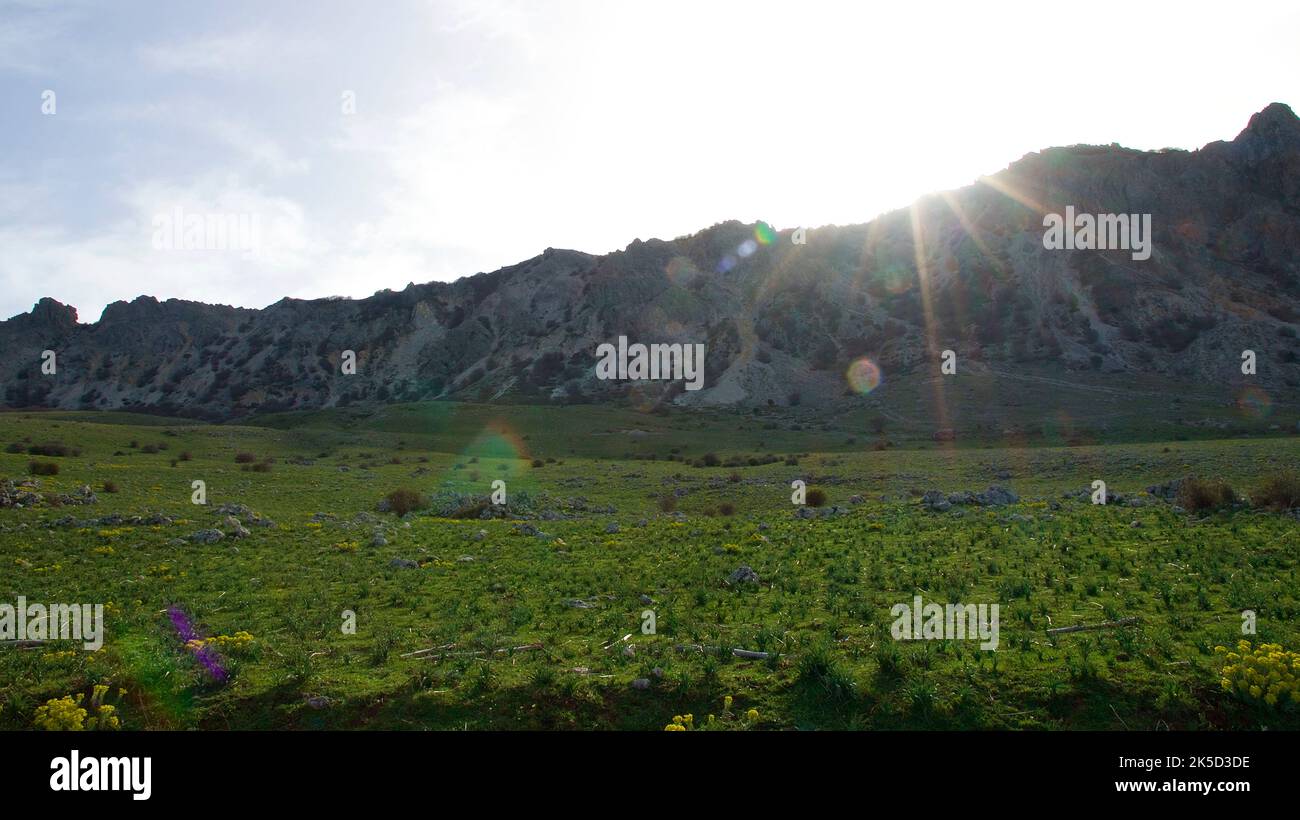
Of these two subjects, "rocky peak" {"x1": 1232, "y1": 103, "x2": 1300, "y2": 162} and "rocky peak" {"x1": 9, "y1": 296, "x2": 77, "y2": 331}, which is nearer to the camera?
"rocky peak" {"x1": 1232, "y1": 103, "x2": 1300, "y2": 162}

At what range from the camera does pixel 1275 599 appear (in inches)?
478

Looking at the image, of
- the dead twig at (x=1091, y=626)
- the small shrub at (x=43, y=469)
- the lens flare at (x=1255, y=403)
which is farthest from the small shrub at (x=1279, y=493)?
the lens flare at (x=1255, y=403)

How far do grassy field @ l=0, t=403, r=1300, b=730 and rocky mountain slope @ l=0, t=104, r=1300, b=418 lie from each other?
2918 inches

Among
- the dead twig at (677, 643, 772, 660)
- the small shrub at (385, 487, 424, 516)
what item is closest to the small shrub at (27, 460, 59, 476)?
the small shrub at (385, 487, 424, 516)

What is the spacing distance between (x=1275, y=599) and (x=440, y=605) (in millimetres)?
15148

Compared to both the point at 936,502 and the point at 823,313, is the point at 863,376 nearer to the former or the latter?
the point at 823,313

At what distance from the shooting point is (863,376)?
109 m

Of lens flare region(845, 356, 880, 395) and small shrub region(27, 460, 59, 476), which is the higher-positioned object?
lens flare region(845, 356, 880, 395)

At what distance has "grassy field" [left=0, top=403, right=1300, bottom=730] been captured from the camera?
881 centimetres

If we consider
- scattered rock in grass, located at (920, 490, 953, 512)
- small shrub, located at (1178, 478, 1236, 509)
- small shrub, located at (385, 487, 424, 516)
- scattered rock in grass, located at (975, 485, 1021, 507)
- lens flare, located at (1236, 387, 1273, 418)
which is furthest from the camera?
lens flare, located at (1236, 387, 1273, 418)

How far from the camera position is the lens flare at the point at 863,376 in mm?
104125

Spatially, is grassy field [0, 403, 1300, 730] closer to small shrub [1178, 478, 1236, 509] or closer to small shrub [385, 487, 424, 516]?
small shrub [1178, 478, 1236, 509]
